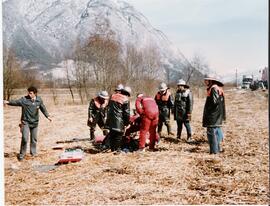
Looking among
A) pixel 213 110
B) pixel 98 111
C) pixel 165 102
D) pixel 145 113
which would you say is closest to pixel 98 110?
pixel 98 111

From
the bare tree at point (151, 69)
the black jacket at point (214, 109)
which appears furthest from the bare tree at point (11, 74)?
the black jacket at point (214, 109)

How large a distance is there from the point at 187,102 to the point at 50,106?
468 cm

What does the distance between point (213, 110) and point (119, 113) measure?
1.34 m

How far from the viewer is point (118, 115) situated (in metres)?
6.33

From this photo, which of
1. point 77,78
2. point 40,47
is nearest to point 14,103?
point 40,47

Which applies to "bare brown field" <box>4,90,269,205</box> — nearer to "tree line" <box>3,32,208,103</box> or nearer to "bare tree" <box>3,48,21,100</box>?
"tree line" <box>3,32,208,103</box>

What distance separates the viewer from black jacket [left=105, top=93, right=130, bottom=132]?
6.32 meters

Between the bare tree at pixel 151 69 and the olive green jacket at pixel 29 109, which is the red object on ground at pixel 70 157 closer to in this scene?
the olive green jacket at pixel 29 109

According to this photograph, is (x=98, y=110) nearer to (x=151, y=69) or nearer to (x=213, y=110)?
(x=213, y=110)

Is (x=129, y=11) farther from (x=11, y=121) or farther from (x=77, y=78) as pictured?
(x=11, y=121)

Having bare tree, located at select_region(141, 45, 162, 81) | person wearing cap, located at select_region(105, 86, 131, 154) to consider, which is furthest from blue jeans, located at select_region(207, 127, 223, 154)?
bare tree, located at select_region(141, 45, 162, 81)

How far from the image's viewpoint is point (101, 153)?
6.48 metres

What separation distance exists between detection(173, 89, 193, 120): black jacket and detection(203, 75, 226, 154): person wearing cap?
1.23 m

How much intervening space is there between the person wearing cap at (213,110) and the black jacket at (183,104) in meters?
1.23
